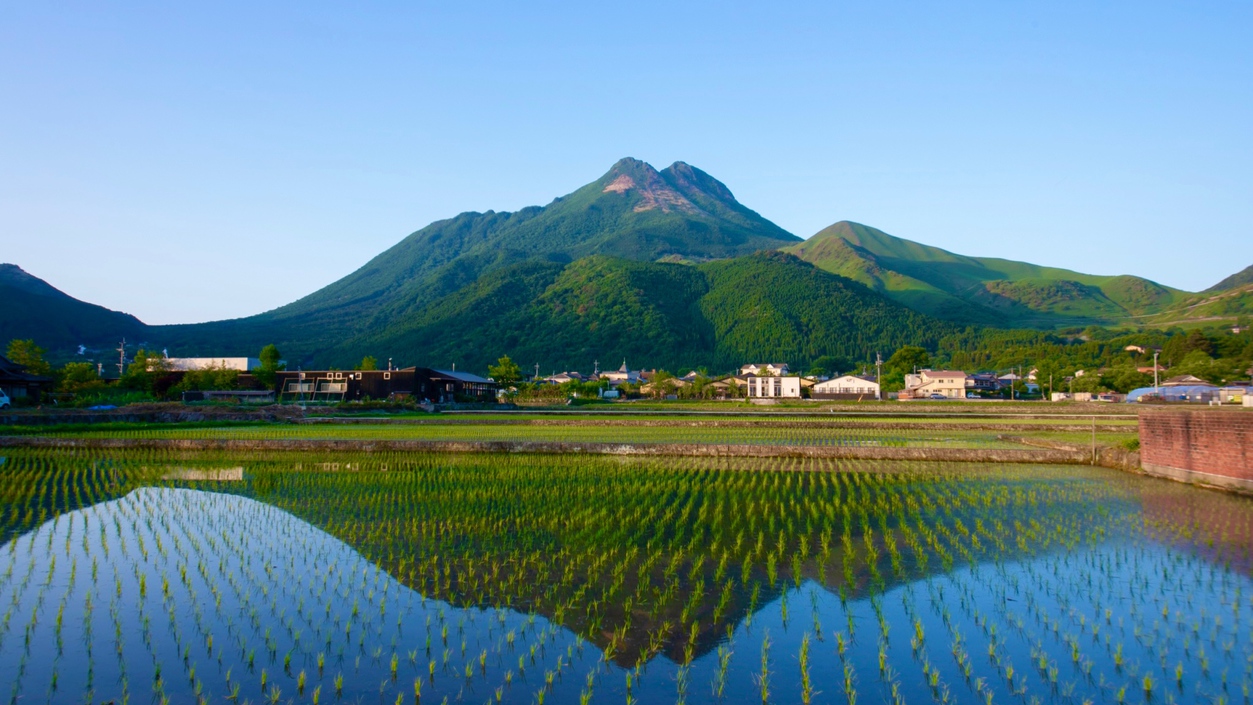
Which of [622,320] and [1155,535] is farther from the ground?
[622,320]

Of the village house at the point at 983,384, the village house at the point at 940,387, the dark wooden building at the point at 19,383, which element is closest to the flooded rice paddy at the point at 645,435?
the dark wooden building at the point at 19,383

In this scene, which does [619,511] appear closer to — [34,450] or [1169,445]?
[1169,445]

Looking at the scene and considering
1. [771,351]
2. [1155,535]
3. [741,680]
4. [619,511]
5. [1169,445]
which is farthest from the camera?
Result: [771,351]

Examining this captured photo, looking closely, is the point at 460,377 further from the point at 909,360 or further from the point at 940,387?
the point at 909,360

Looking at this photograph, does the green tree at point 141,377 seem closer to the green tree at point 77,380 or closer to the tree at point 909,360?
the green tree at point 77,380

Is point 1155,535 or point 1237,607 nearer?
point 1237,607

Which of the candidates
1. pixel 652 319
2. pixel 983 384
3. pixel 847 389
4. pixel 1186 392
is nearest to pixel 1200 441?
pixel 1186 392

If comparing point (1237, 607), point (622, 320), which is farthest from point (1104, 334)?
point (1237, 607)

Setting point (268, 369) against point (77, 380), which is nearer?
point (77, 380)
